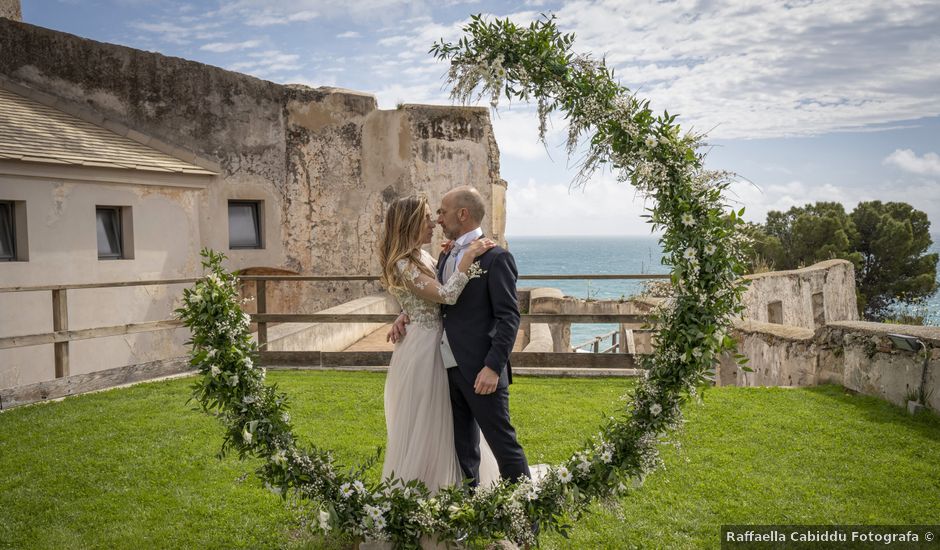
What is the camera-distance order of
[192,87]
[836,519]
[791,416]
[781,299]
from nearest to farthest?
[836,519]
[791,416]
[192,87]
[781,299]

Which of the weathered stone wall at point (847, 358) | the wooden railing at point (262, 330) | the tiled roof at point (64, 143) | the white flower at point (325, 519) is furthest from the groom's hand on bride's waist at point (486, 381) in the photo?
the tiled roof at point (64, 143)

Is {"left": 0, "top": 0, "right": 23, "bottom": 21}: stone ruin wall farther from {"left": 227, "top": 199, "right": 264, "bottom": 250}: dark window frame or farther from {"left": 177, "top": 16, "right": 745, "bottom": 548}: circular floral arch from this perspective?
{"left": 177, "top": 16, "right": 745, "bottom": 548}: circular floral arch

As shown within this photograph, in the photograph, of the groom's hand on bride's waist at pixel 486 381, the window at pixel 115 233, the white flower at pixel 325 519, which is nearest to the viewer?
the white flower at pixel 325 519

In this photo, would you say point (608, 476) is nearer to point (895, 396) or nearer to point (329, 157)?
point (895, 396)

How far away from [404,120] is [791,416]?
10.0 meters

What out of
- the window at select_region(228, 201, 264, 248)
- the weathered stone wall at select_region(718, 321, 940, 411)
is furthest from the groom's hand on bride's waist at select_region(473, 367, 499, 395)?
the window at select_region(228, 201, 264, 248)

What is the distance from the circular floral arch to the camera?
3.74m

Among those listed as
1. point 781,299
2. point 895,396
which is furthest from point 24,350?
point 781,299

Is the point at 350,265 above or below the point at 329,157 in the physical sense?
below

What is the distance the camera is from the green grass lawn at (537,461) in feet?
14.2

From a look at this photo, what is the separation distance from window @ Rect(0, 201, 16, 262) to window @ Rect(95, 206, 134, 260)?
1.37 meters

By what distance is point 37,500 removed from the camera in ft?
15.8

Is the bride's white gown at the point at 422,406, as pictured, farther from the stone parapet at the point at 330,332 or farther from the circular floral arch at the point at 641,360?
the stone parapet at the point at 330,332

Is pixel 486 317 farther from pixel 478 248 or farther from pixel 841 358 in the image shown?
pixel 841 358
